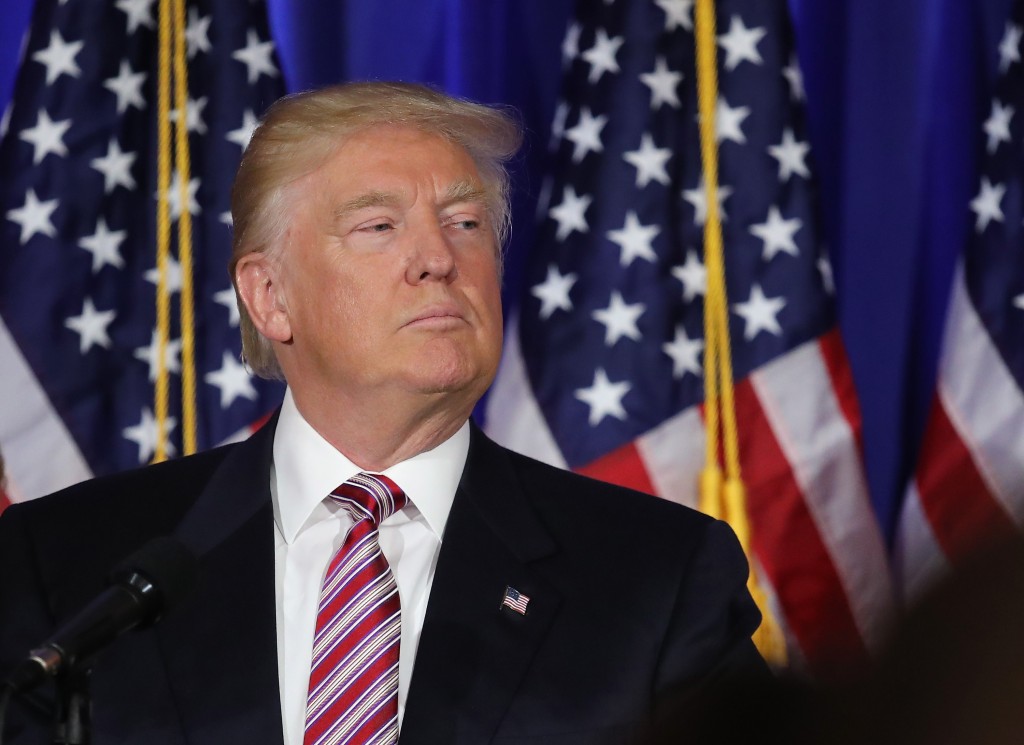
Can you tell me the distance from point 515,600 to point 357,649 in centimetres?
19

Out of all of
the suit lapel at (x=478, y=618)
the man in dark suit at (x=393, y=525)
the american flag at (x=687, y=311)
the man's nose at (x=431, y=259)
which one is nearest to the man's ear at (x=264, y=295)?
the man in dark suit at (x=393, y=525)

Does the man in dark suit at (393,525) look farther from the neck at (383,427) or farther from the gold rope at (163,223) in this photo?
the gold rope at (163,223)

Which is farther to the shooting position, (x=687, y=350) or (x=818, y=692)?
(x=687, y=350)

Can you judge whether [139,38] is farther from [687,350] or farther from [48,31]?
[687,350]

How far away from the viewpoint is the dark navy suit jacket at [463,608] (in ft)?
5.11

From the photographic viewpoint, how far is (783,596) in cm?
278

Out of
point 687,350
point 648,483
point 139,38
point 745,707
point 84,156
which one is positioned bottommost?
point 648,483

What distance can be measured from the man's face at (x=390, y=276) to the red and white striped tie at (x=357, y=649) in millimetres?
209

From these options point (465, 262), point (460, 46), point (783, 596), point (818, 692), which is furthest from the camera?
point (460, 46)

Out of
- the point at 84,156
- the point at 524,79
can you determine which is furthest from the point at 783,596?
the point at 84,156

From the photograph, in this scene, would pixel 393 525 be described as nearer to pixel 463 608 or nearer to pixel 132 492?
pixel 463 608

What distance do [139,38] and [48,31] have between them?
174 millimetres

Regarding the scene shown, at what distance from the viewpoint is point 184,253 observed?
2744 mm

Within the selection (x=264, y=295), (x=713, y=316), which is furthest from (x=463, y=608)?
(x=713, y=316)
